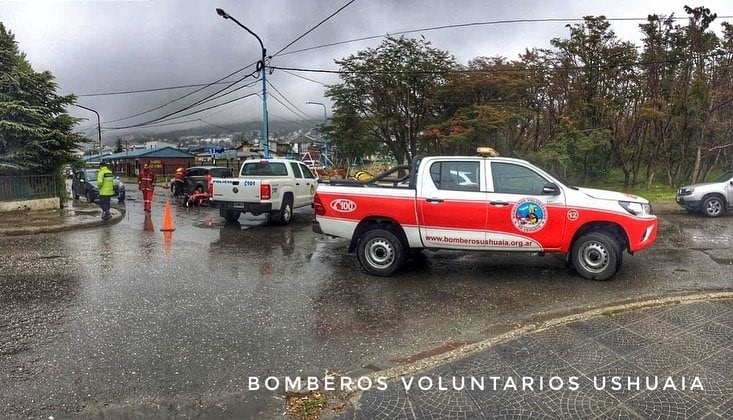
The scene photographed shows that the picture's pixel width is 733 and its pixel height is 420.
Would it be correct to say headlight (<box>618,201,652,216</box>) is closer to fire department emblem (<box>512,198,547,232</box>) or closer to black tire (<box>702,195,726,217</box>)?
fire department emblem (<box>512,198,547,232</box>)

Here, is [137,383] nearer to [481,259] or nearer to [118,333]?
[118,333]

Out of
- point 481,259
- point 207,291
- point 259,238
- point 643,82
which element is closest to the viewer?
point 207,291

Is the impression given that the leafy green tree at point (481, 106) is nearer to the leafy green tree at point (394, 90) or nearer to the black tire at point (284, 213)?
the leafy green tree at point (394, 90)

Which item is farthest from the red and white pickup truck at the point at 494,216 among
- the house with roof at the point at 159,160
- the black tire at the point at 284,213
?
the house with roof at the point at 159,160

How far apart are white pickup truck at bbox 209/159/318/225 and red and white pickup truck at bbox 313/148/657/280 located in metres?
5.45

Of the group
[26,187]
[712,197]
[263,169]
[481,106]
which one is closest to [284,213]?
[263,169]

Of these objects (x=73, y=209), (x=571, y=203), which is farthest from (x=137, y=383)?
(x=73, y=209)

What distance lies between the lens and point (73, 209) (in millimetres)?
15859

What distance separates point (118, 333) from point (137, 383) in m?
1.22

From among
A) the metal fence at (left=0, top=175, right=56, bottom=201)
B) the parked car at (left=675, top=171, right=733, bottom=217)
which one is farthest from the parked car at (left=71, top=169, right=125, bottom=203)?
the parked car at (left=675, top=171, right=733, bottom=217)

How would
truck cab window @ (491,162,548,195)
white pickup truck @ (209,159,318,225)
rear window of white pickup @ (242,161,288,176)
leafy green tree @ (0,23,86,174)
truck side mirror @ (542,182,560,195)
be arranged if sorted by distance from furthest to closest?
leafy green tree @ (0,23,86,174) → rear window of white pickup @ (242,161,288,176) → white pickup truck @ (209,159,318,225) → truck cab window @ (491,162,548,195) → truck side mirror @ (542,182,560,195)

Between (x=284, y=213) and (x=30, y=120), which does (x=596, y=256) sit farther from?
(x=30, y=120)

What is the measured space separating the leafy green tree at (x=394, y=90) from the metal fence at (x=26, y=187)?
519 inches

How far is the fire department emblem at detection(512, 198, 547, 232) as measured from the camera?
6.42 metres
